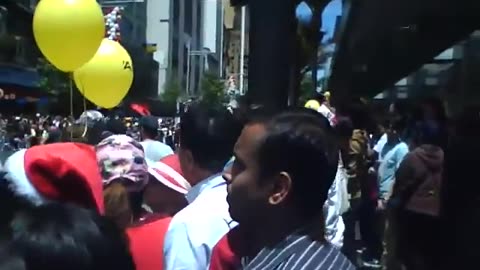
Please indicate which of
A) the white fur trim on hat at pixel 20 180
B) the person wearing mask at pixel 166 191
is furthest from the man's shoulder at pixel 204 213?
the white fur trim on hat at pixel 20 180

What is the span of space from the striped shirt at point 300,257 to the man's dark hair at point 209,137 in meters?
1.71

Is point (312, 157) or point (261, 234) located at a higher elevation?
point (312, 157)

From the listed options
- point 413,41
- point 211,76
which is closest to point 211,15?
point 211,76

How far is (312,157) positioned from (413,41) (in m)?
8.73

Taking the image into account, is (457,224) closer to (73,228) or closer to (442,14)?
(442,14)

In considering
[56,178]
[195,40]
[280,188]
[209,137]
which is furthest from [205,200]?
[195,40]

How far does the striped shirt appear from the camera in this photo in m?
2.42

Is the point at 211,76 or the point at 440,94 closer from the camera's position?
the point at 440,94

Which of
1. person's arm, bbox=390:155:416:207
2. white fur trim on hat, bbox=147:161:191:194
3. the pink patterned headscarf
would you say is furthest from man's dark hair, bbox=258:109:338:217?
person's arm, bbox=390:155:416:207

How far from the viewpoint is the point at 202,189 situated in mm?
4012

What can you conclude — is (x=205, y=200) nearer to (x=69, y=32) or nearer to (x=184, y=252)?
(x=184, y=252)

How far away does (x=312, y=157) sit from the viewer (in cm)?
260

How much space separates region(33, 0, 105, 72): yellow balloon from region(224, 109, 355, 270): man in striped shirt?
14.4 feet

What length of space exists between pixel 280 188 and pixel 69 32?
4564 mm
